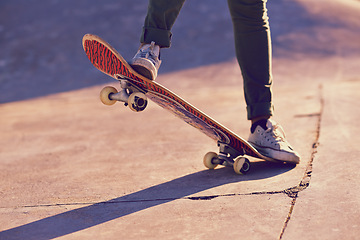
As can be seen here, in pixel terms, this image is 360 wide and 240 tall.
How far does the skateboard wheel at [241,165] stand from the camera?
193cm

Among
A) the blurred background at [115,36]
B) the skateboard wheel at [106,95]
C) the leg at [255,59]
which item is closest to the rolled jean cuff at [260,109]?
the leg at [255,59]

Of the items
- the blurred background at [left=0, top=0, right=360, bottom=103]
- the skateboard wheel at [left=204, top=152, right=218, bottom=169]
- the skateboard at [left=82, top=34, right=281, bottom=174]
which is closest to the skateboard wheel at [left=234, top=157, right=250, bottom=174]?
the skateboard at [left=82, top=34, right=281, bottom=174]

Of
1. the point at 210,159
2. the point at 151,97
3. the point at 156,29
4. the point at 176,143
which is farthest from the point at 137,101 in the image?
the point at 176,143

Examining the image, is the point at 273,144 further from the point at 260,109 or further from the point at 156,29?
the point at 156,29

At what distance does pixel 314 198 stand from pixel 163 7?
863mm

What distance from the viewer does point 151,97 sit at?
1987 millimetres

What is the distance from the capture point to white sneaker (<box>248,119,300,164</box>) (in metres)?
1.99

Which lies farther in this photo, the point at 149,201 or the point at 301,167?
the point at 301,167

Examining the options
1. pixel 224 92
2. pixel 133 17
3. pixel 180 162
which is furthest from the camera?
pixel 133 17

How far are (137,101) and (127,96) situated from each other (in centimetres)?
6

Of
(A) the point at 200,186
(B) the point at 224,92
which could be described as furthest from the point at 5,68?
(A) the point at 200,186

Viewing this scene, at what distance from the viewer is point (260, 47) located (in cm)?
205

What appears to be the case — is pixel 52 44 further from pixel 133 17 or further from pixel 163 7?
pixel 163 7

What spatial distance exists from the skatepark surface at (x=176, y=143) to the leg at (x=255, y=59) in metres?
0.26
